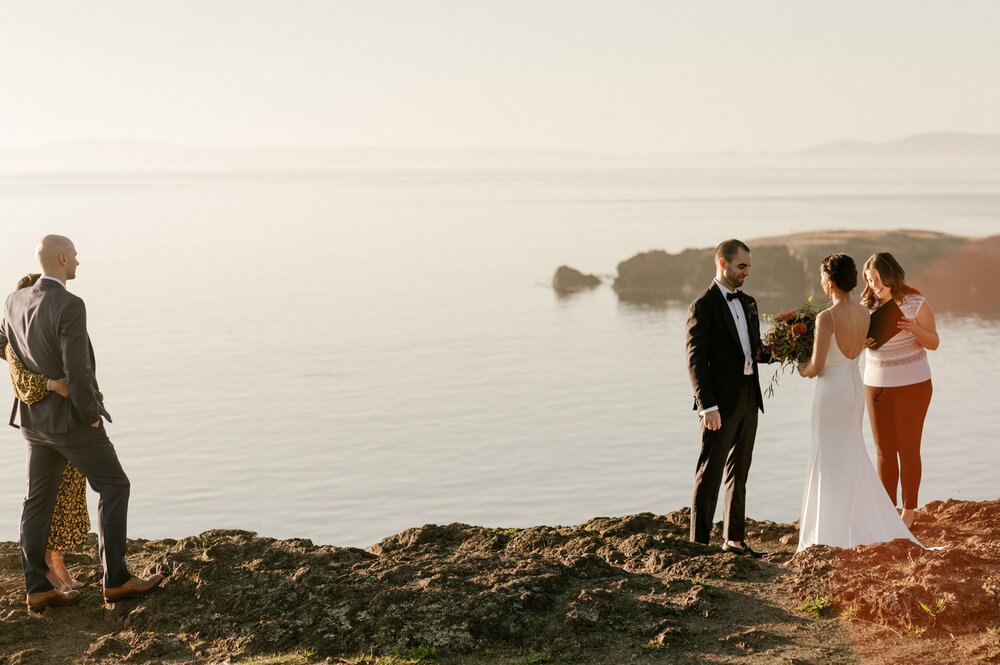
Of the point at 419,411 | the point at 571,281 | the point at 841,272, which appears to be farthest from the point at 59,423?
the point at 571,281

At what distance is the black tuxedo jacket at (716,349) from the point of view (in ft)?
27.6

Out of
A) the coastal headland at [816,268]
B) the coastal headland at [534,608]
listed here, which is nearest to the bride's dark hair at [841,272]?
the coastal headland at [534,608]

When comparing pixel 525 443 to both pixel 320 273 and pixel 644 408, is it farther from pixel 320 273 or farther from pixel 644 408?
pixel 320 273

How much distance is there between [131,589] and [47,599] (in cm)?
62

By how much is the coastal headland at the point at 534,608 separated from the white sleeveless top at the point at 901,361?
1340mm

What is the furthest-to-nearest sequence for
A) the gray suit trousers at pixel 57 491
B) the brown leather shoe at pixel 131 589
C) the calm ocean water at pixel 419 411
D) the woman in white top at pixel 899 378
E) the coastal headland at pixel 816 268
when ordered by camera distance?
the coastal headland at pixel 816 268 < the calm ocean water at pixel 419 411 < the woman in white top at pixel 899 378 < the brown leather shoe at pixel 131 589 < the gray suit trousers at pixel 57 491

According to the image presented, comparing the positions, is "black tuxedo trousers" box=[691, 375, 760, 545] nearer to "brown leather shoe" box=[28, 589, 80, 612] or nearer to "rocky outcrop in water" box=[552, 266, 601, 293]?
"brown leather shoe" box=[28, 589, 80, 612]

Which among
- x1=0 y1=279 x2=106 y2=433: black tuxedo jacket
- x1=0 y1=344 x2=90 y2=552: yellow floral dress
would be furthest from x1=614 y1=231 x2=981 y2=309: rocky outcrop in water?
x1=0 y1=279 x2=106 y2=433: black tuxedo jacket

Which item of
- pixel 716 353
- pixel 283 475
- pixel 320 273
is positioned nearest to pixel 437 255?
pixel 320 273

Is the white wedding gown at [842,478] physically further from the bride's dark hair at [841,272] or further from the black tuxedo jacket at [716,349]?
the black tuxedo jacket at [716,349]

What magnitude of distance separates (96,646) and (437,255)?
110175 mm

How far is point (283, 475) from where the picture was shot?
94.7 ft

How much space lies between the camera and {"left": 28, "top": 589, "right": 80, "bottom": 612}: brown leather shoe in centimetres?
771

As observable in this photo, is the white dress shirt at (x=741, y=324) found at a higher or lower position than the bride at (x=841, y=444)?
higher
